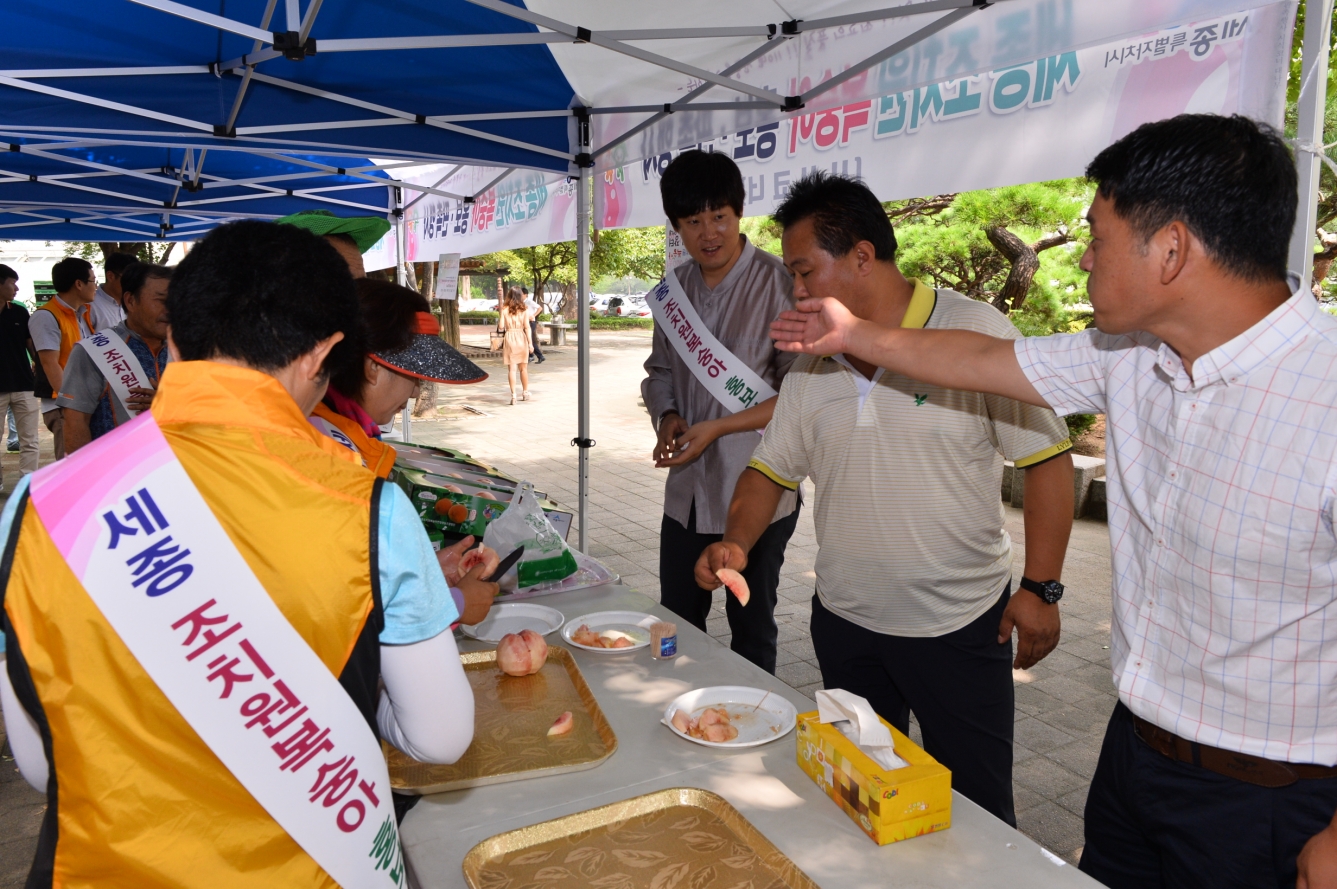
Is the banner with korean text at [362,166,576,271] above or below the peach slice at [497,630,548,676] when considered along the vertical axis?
above

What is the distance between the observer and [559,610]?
242cm

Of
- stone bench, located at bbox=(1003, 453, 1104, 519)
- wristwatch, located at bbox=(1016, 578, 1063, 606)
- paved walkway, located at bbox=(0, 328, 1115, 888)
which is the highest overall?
wristwatch, located at bbox=(1016, 578, 1063, 606)

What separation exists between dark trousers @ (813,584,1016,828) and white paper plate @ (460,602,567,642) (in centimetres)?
76

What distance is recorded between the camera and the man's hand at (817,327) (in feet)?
6.08

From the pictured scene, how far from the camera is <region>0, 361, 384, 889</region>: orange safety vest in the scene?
38.0 inches

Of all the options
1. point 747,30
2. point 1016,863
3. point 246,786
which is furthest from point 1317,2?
point 246,786

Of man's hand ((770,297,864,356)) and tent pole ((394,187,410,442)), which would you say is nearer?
man's hand ((770,297,864,356))

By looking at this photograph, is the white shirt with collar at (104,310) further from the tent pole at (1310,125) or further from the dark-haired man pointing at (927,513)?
the tent pole at (1310,125)

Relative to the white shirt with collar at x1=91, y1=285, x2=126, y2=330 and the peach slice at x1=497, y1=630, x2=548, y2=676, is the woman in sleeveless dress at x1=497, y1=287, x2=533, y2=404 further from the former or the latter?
the peach slice at x1=497, y1=630, x2=548, y2=676

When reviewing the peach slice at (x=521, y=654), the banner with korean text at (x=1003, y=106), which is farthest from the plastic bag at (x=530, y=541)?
the banner with korean text at (x=1003, y=106)

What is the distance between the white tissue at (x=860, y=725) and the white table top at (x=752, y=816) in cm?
11

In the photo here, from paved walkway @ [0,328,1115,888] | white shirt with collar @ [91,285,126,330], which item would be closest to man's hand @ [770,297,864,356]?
paved walkway @ [0,328,1115,888]

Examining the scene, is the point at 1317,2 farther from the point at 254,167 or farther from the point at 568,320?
the point at 568,320

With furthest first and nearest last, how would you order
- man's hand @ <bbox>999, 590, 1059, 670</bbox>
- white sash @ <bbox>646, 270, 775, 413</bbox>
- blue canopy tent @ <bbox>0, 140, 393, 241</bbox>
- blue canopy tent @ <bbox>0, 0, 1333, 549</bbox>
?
blue canopy tent @ <bbox>0, 140, 393, 241</bbox> < white sash @ <bbox>646, 270, 775, 413</bbox> < blue canopy tent @ <bbox>0, 0, 1333, 549</bbox> < man's hand @ <bbox>999, 590, 1059, 670</bbox>
